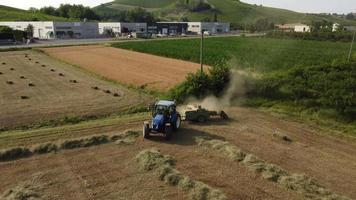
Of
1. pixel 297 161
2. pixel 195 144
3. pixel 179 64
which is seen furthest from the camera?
pixel 179 64

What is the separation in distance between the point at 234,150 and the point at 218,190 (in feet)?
14.5

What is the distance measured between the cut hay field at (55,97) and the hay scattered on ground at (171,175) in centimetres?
909

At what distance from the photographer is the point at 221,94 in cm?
2977

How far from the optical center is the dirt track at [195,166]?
47.5 ft

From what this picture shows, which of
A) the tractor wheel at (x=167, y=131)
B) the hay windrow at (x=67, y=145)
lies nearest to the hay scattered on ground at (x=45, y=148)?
the hay windrow at (x=67, y=145)

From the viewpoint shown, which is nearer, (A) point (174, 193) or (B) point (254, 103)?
(A) point (174, 193)

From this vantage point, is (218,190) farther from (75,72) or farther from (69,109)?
(75,72)

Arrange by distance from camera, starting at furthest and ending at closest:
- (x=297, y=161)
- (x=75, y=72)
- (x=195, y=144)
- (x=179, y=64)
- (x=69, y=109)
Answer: (x=179, y=64) → (x=75, y=72) → (x=69, y=109) → (x=195, y=144) → (x=297, y=161)

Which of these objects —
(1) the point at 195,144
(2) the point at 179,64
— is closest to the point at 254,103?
(1) the point at 195,144

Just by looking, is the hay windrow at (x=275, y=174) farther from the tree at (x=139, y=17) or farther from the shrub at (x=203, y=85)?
the tree at (x=139, y=17)

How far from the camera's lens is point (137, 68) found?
47.2m

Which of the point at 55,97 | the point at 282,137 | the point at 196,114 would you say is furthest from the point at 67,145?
the point at 55,97

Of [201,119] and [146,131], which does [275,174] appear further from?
[201,119]

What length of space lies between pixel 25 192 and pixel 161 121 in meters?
8.13
